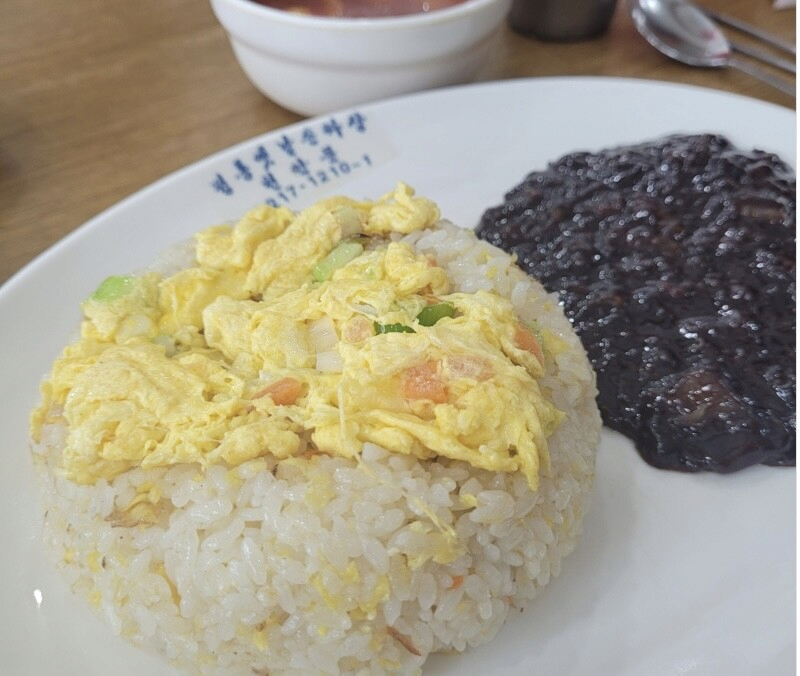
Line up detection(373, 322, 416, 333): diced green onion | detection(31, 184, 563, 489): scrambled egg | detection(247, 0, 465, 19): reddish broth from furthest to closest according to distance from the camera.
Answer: detection(247, 0, 465, 19): reddish broth → detection(373, 322, 416, 333): diced green onion → detection(31, 184, 563, 489): scrambled egg

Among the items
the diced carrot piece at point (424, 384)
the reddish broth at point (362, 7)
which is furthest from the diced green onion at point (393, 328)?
the reddish broth at point (362, 7)

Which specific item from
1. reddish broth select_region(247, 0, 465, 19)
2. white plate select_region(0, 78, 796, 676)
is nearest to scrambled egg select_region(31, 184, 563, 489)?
white plate select_region(0, 78, 796, 676)

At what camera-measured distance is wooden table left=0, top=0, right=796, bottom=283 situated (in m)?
2.83

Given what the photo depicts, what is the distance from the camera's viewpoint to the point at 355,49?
2705 mm

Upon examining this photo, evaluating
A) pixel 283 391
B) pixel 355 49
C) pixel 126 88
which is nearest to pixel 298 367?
pixel 283 391

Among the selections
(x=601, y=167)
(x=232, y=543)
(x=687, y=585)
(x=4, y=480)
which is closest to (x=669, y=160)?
(x=601, y=167)

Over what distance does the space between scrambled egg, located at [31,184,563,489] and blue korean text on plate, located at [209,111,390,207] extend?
720mm

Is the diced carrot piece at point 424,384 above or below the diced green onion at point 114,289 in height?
above

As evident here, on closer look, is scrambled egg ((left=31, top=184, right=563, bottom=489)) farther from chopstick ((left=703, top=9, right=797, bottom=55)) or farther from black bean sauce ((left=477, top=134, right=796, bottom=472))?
chopstick ((left=703, top=9, right=797, bottom=55))

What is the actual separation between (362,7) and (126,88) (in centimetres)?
114

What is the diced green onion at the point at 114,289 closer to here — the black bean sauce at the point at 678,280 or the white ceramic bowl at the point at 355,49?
the black bean sauce at the point at 678,280

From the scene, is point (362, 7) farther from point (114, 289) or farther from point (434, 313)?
point (434, 313)

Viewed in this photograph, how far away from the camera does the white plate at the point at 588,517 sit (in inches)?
60.7

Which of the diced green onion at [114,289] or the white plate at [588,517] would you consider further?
the diced green onion at [114,289]
